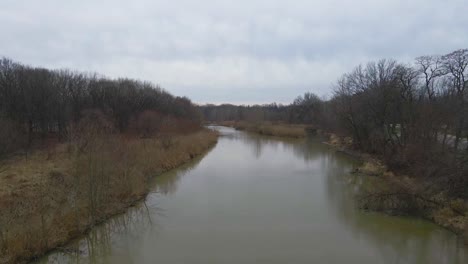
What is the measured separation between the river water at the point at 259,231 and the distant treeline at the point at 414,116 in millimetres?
2774

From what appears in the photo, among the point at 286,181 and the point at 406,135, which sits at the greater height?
the point at 406,135

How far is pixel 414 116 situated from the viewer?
20.6 m

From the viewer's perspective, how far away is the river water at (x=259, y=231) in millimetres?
9070

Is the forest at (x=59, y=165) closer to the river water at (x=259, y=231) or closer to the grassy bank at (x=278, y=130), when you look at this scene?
the river water at (x=259, y=231)

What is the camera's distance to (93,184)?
1105cm

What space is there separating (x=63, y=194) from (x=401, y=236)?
1055cm

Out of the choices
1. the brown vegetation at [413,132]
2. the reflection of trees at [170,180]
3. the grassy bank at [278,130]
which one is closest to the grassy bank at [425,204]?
the brown vegetation at [413,132]

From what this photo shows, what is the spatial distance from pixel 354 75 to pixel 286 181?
55.4 feet

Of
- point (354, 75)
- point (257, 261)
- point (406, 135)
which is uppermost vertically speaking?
point (354, 75)

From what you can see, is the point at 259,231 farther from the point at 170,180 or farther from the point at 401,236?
the point at 170,180

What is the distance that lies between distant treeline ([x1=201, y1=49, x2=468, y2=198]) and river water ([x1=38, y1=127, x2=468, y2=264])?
109 inches

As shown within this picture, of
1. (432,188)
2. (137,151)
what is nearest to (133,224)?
(137,151)

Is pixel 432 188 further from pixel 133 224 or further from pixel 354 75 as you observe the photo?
pixel 354 75

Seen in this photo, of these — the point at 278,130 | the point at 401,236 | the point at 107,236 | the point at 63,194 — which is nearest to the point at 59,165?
the point at 63,194
